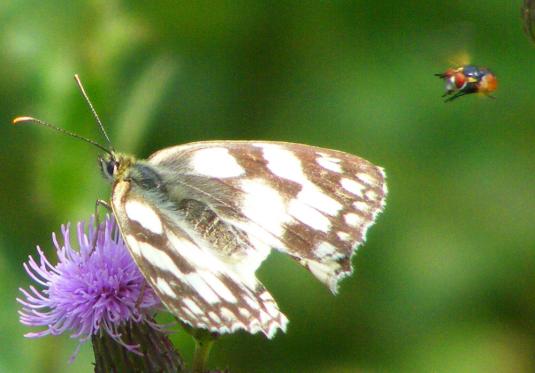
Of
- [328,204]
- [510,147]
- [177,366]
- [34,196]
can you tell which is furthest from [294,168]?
[510,147]

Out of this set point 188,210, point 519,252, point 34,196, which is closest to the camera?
point 188,210

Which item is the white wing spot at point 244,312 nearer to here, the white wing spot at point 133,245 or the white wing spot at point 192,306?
the white wing spot at point 192,306

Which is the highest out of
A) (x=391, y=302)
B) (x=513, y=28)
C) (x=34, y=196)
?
(x=513, y=28)

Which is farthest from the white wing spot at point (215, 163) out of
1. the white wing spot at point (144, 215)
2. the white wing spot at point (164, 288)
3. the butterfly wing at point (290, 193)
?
the white wing spot at point (164, 288)

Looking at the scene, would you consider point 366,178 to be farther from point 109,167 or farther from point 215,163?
point 109,167

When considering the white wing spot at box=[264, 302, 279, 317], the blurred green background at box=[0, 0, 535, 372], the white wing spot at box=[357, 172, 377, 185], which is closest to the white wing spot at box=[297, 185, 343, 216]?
the white wing spot at box=[357, 172, 377, 185]

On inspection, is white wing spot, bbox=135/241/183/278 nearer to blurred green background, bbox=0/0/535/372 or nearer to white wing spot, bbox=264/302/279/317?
white wing spot, bbox=264/302/279/317

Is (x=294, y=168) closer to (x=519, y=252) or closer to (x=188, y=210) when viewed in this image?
(x=188, y=210)
